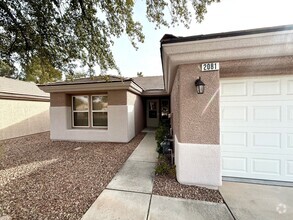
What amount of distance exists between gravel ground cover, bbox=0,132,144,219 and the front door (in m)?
8.50

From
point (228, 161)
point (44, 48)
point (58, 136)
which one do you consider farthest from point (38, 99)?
point (228, 161)

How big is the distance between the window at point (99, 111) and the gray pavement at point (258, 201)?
23.2 feet

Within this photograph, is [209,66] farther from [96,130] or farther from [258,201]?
[96,130]

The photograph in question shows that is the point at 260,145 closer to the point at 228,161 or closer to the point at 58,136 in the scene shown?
the point at 228,161

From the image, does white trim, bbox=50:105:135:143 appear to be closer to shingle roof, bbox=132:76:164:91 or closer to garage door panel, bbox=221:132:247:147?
shingle roof, bbox=132:76:164:91

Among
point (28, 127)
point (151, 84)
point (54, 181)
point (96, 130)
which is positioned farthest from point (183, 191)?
point (28, 127)

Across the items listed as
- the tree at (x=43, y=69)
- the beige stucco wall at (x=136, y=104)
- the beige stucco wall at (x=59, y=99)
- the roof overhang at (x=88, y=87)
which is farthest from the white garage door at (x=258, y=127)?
the beige stucco wall at (x=59, y=99)

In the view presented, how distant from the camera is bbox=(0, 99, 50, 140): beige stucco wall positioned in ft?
32.9

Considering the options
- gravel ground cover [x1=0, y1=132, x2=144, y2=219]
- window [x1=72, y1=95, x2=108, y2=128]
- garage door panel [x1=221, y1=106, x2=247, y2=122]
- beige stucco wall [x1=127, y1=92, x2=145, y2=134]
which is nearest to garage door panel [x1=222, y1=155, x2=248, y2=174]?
garage door panel [x1=221, y1=106, x2=247, y2=122]

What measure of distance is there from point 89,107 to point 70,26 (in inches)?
206

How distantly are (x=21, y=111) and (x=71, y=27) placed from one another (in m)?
10.2

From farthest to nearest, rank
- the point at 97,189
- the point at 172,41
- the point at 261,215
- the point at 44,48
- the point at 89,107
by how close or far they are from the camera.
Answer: the point at 89,107, the point at 44,48, the point at 97,189, the point at 172,41, the point at 261,215

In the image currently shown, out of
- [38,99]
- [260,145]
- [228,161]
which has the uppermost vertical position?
[38,99]

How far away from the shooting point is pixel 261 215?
261 cm
